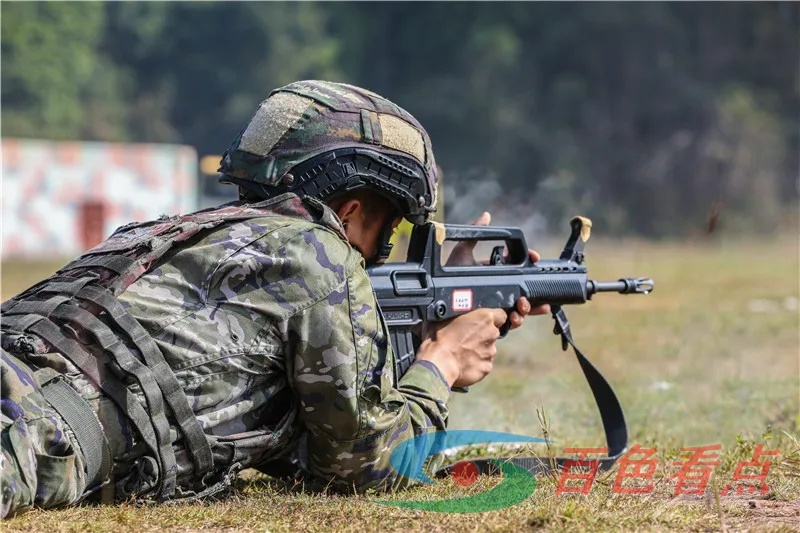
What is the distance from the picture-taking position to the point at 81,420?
128 inches

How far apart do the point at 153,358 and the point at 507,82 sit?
140 ft

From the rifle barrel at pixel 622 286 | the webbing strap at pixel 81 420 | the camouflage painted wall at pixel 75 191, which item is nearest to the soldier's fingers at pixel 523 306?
the rifle barrel at pixel 622 286

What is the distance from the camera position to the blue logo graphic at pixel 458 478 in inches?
141

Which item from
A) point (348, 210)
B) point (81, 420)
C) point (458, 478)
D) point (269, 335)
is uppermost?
point (348, 210)

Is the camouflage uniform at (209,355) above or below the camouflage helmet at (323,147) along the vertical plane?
below

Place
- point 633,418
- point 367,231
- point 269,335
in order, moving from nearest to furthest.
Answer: point 269,335, point 367,231, point 633,418

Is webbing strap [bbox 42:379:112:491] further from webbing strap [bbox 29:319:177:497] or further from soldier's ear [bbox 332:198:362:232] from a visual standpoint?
soldier's ear [bbox 332:198:362:232]

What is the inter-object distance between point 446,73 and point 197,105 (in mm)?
11572

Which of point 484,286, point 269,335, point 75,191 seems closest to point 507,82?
point 75,191

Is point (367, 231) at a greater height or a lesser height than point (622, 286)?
greater

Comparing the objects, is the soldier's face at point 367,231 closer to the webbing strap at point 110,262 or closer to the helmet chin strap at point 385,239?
the helmet chin strap at point 385,239

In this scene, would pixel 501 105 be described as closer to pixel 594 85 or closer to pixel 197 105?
pixel 594 85

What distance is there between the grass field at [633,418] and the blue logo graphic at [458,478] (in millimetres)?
71

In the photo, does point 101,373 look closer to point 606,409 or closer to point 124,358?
point 124,358
